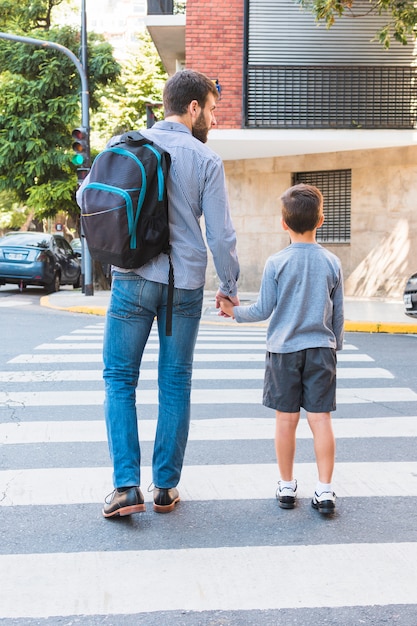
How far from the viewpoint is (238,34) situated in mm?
18391

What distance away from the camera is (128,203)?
364 cm

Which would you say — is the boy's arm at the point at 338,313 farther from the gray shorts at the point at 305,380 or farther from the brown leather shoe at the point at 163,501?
the brown leather shoe at the point at 163,501

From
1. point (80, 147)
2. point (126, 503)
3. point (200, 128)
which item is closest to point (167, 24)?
point (80, 147)

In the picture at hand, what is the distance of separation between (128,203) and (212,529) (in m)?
1.44

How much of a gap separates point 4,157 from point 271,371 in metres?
22.0

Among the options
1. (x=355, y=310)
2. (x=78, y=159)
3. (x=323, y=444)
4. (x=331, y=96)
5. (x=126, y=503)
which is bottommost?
(x=355, y=310)

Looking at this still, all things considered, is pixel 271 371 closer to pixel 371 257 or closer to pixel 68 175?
pixel 371 257

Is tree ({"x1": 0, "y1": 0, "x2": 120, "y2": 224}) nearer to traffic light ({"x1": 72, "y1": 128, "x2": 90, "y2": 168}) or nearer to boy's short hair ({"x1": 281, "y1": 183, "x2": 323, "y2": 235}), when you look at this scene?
traffic light ({"x1": 72, "y1": 128, "x2": 90, "y2": 168})

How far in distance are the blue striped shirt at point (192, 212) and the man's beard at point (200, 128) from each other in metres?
0.14

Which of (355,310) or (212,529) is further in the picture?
(355,310)

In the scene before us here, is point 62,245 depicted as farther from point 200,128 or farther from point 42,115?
point 200,128

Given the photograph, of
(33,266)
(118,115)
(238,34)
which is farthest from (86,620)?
(118,115)

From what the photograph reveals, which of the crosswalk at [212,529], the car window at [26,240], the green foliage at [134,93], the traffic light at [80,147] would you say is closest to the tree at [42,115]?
the car window at [26,240]

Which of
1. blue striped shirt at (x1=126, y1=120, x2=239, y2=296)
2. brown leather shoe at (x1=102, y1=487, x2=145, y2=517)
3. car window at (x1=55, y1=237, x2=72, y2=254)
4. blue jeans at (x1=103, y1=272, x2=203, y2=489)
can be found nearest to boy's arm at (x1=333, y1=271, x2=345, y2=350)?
blue striped shirt at (x1=126, y1=120, x2=239, y2=296)
